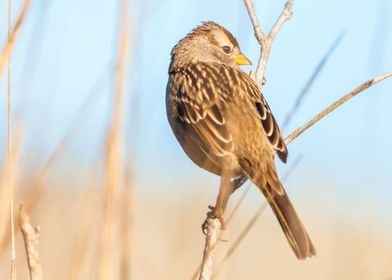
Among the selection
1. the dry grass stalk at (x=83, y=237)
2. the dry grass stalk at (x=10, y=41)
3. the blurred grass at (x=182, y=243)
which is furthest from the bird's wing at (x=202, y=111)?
the dry grass stalk at (x=10, y=41)

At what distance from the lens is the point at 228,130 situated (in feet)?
12.1

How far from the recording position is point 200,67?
4293 mm

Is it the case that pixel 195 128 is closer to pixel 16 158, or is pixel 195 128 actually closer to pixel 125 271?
pixel 16 158

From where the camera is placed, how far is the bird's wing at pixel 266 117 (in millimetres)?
3631

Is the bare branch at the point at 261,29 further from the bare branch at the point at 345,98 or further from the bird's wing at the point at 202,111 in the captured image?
the bare branch at the point at 345,98

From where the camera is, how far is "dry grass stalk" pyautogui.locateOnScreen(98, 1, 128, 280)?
102 inches

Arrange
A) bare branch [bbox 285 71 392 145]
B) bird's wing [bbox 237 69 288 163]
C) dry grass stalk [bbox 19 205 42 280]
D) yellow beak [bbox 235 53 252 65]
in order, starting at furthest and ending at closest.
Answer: yellow beak [bbox 235 53 252 65]
bird's wing [bbox 237 69 288 163]
bare branch [bbox 285 71 392 145]
dry grass stalk [bbox 19 205 42 280]

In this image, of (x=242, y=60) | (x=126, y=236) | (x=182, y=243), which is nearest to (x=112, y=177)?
(x=126, y=236)

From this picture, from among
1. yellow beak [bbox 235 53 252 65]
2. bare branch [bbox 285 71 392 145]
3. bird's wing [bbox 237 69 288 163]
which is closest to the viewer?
bare branch [bbox 285 71 392 145]

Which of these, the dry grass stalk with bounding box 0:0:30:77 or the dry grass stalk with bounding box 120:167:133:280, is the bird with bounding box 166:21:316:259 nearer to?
the dry grass stalk with bounding box 120:167:133:280

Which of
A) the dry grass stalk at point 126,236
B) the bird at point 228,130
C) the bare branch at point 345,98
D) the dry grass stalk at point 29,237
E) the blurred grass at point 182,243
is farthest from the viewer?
the bird at point 228,130

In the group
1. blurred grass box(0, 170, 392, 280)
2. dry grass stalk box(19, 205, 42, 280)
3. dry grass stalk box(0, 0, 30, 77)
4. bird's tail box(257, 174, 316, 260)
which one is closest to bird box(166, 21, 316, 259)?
bird's tail box(257, 174, 316, 260)

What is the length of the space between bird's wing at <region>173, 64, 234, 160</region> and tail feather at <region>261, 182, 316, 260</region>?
0.32m

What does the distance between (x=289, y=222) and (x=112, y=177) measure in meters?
0.86
